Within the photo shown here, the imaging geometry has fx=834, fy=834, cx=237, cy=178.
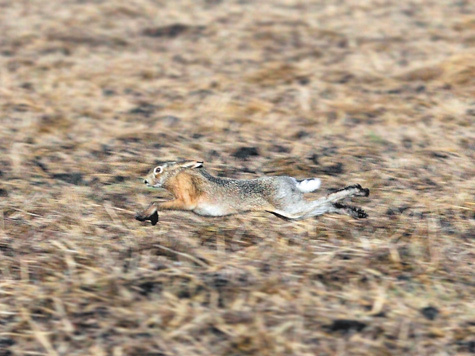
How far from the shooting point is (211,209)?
5.46 m

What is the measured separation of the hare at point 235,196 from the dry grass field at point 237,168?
104 mm

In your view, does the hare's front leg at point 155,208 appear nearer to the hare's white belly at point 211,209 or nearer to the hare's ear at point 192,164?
the hare's white belly at point 211,209

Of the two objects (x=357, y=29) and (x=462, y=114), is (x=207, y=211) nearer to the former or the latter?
(x=462, y=114)

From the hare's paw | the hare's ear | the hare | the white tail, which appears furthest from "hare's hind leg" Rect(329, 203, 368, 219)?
the hare's paw

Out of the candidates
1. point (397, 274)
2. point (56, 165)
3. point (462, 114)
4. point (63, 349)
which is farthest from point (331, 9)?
point (63, 349)

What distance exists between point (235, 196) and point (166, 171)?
1.67ft

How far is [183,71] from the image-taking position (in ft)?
28.2

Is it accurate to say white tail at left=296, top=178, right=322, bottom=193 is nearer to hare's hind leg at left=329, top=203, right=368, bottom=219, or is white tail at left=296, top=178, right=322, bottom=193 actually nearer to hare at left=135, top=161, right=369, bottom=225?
hare at left=135, top=161, right=369, bottom=225

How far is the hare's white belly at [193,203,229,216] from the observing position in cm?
545

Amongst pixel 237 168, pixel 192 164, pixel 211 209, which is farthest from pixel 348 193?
pixel 237 168

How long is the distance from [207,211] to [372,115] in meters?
2.67

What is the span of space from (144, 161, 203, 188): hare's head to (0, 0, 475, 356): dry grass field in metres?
0.28

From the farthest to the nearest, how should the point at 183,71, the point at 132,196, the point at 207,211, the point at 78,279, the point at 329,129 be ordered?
the point at 183,71 → the point at 329,129 → the point at 132,196 → the point at 207,211 → the point at 78,279

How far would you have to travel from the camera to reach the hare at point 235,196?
543 cm
